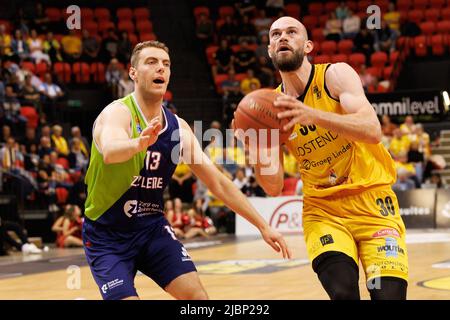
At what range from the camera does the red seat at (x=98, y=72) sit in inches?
831

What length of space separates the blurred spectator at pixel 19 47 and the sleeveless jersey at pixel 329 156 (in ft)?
48.2

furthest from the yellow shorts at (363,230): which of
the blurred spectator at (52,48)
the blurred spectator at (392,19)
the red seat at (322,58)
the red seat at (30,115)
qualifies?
the blurred spectator at (392,19)

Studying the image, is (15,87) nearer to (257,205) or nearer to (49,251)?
(49,251)

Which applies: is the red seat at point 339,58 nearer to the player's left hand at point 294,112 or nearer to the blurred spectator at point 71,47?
the blurred spectator at point 71,47

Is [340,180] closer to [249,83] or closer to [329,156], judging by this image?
[329,156]

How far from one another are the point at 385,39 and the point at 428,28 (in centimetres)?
120

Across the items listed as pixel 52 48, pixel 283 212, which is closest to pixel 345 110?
pixel 283 212

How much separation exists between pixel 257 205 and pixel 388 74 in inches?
239

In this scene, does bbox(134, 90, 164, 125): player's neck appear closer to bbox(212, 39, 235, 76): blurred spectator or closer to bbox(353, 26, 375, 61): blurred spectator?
bbox(353, 26, 375, 61): blurred spectator

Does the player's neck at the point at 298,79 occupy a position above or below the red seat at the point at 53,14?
below

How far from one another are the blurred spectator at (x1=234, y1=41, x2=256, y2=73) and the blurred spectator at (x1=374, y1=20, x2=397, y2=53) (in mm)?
3105

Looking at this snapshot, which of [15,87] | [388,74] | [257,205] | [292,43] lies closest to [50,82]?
[15,87]
